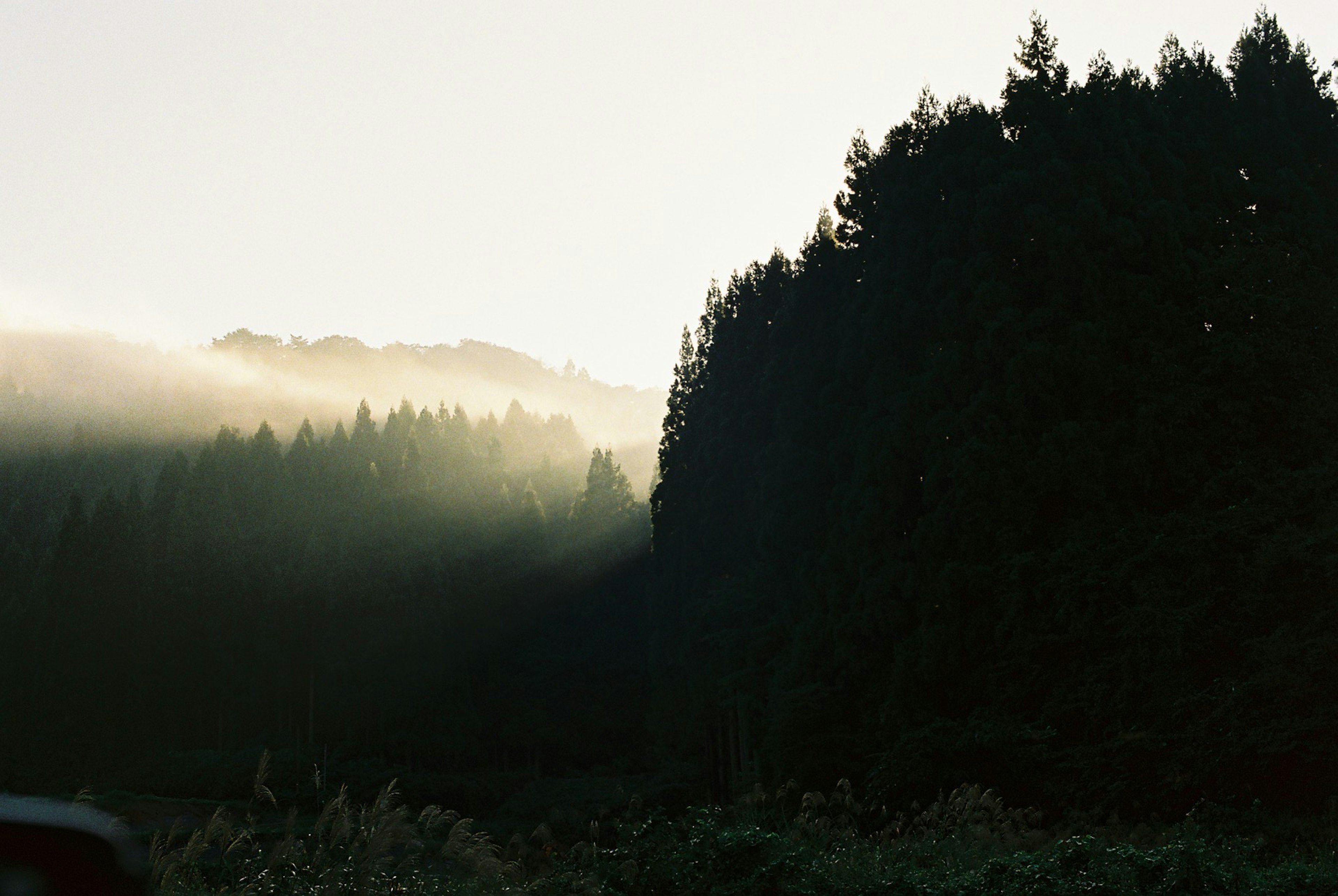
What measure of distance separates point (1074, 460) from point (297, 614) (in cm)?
4492

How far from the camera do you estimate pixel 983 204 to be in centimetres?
2173

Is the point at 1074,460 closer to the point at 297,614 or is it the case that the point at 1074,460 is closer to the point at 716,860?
the point at 716,860

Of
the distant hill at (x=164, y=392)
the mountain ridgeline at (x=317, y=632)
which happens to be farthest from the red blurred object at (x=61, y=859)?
the distant hill at (x=164, y=392)

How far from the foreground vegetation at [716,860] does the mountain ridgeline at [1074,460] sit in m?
3.76

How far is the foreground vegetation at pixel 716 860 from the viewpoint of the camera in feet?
25.7

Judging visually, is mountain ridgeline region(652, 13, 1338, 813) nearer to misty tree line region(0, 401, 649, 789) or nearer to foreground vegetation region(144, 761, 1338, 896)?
foreground vegetation region(144, 761, 1338, 896)

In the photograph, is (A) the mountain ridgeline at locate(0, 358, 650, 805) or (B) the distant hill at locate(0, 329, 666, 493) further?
(B) the distant hill at locate(0, 329, 666, 493)

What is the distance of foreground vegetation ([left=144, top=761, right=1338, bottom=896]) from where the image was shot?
7.84m

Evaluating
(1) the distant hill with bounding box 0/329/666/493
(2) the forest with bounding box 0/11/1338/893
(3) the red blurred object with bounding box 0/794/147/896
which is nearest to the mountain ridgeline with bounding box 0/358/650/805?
(2) the forest with bounding box 0/11/1338/893

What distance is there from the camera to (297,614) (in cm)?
5484

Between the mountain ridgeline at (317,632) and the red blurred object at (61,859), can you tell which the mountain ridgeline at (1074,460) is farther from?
the mountain ridgeline at (317,632)

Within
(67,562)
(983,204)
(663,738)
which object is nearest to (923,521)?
(983,204)

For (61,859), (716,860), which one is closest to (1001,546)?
(716,860)

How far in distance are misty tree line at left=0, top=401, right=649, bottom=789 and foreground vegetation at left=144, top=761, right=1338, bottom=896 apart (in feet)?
135
